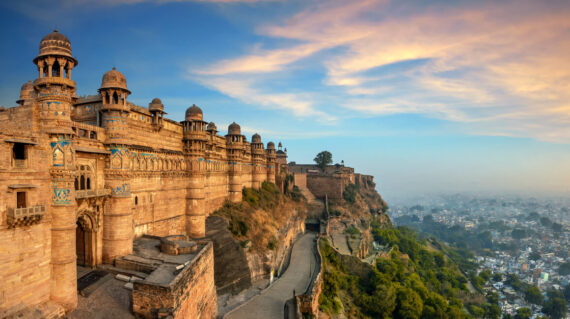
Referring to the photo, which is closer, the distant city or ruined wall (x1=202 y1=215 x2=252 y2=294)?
ruined wall (x1=202 y1=215 x2=252 y2=294)

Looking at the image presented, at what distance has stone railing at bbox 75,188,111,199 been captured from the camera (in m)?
16.0

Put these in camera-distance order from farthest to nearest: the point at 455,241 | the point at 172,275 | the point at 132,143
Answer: the point at 455,241
the point at 132,143
the point at 172,275

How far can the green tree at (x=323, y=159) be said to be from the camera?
255ft

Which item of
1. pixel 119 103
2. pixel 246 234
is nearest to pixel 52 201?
pixel 119 103

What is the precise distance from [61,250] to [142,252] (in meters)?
6.29

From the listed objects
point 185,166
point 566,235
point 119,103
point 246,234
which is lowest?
point 566,235

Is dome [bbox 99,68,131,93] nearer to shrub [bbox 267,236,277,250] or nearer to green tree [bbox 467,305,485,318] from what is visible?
shrub [bbox 267,236,277,250]

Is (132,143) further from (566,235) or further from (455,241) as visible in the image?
(566,235)

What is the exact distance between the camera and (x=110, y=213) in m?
18.3

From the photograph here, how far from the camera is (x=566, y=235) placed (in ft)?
521

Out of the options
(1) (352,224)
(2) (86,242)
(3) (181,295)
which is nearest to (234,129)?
Answer: (2) (86,242)

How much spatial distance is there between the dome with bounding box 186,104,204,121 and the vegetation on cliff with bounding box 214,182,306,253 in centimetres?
1184

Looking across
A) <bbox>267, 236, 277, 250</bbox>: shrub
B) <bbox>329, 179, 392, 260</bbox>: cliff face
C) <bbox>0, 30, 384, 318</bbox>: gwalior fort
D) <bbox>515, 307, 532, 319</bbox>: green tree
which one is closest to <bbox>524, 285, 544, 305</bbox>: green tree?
<bbox>515, 307, 532, 319</bbox>: green tree

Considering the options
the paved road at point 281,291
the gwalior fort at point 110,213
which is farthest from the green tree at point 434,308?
the gwalior fort at point 110,213
